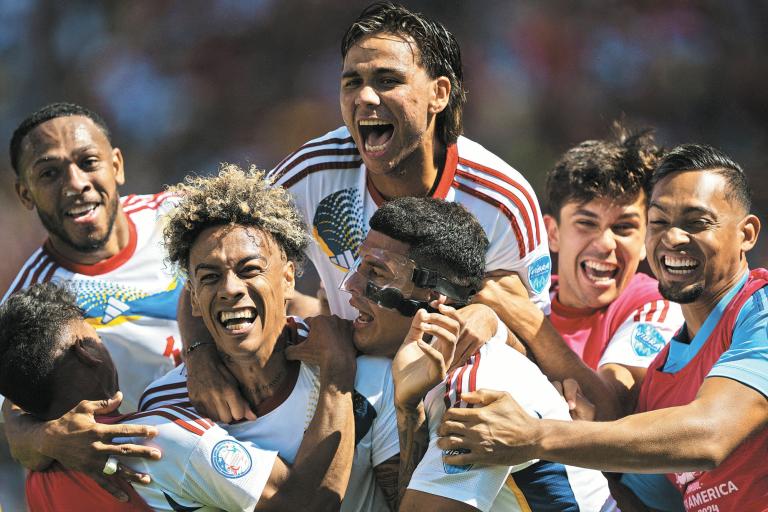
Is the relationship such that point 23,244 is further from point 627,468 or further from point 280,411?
point 627,468

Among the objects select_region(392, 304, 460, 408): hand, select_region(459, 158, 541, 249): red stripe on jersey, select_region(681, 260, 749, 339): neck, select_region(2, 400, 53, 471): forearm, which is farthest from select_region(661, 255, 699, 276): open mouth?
select_region(2, 400, 53, 471): forearm

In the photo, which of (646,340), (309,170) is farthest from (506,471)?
(309,170)

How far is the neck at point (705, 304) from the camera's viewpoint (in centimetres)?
373

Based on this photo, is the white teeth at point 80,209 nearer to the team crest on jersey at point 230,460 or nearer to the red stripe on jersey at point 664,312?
the team crest on jersey at point 230,460

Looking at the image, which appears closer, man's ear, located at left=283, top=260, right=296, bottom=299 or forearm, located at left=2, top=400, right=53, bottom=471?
forearm, located at left=2, top=400, right=53, bottom=471

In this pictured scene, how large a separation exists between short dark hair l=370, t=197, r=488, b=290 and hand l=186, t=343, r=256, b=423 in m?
0.77

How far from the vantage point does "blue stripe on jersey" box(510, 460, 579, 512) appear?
3.24 m

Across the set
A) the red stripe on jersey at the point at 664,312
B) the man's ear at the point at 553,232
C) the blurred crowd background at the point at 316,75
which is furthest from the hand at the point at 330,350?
the blurred crowd background at the point at 316,75

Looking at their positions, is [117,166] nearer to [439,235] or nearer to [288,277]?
[288,277]

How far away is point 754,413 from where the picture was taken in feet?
10.7

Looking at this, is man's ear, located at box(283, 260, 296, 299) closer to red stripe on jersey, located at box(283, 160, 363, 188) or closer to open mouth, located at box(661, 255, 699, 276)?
red stripe on jersey, located at box(283, 160, 363, 188)

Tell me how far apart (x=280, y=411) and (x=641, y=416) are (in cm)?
126

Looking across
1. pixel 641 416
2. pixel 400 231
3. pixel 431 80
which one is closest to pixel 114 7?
pixel 431 80

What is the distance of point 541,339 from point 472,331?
0.80 m
